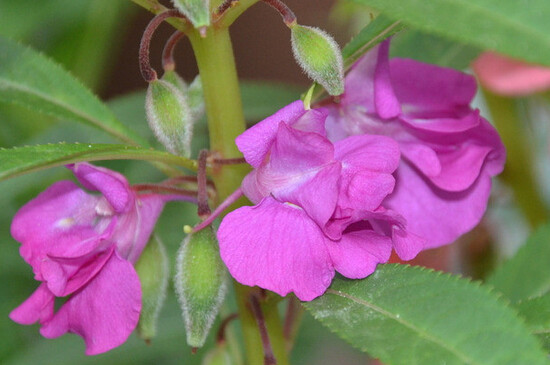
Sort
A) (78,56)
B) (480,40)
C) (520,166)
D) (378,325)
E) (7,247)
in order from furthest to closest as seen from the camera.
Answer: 1. (78,56)
2. (520,166)
3. (7,247)
4. (378,325)
5. (480,40)

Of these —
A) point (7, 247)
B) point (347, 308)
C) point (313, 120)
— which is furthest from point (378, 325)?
point (7, 247)

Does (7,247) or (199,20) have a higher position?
(199,20)

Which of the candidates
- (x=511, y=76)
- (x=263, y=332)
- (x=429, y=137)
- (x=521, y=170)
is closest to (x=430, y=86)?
(x=429, y=137)

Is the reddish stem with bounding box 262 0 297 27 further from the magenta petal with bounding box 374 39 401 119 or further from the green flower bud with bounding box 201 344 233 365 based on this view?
the green flower bud with bounding box 201 344 233 365

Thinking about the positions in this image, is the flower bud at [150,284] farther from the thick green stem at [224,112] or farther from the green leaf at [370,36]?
the green leaf at [370,36]

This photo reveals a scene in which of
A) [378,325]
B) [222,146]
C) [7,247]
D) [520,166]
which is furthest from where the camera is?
[520,166]

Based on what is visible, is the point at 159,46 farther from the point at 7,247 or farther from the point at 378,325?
the point at 378,325

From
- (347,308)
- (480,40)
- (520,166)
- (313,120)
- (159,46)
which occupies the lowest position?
(159,46)

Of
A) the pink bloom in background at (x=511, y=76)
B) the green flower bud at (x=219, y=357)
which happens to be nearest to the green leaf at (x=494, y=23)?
the green flower bud at (x=219, y=357)

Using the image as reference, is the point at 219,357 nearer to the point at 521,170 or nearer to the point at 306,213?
the point at 306,213
